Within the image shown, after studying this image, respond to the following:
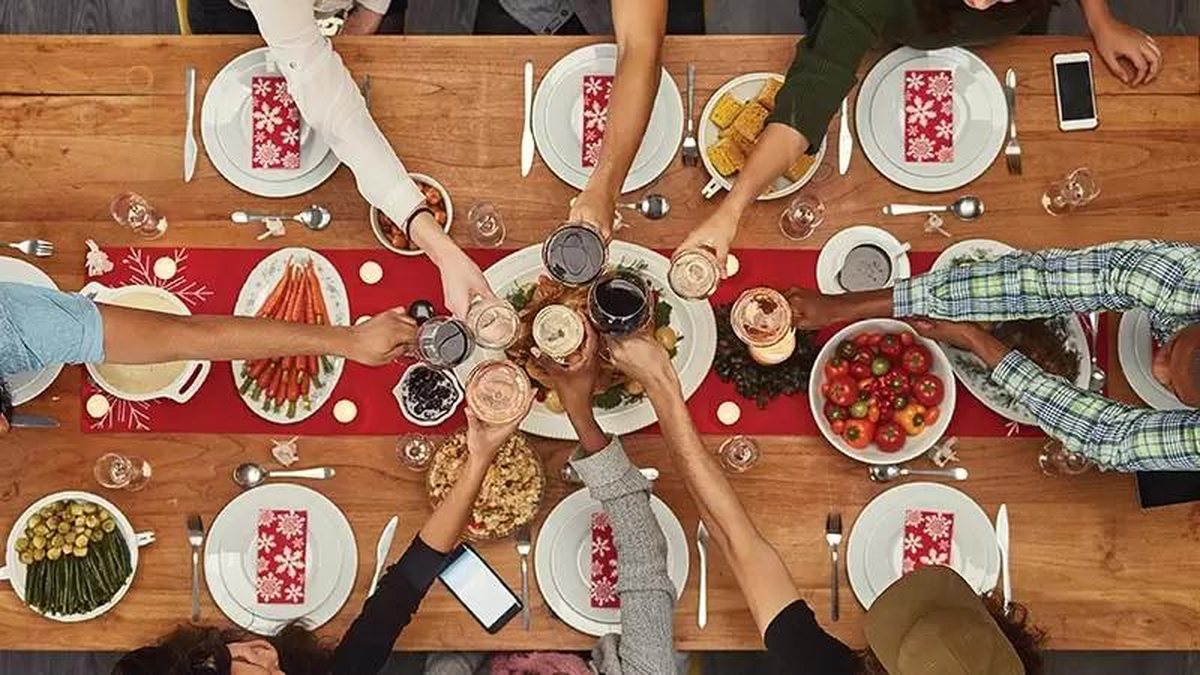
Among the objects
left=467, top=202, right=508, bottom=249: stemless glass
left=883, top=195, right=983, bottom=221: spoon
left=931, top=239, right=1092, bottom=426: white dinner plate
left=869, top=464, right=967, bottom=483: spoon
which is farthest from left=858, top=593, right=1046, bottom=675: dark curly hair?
left=467, top=202, right=508, bottom=249: stemless glass

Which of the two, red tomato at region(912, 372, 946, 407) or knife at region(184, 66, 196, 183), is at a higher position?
knife at region(184, 66, 196, 183)

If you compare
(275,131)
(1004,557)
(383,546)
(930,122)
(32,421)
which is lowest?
(1004,557)

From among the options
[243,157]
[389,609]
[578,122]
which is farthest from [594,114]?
[389,609]

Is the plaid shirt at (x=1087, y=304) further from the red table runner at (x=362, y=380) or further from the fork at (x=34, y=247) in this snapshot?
the fork at (x=34, y=247)

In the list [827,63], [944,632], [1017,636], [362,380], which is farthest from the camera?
[362,380]

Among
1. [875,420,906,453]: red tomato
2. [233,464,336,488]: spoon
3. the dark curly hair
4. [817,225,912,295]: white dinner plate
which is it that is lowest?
the dark curly hair

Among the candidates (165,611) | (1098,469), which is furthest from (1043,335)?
(165,611)

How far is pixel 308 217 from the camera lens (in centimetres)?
206

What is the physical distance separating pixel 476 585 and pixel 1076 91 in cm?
151

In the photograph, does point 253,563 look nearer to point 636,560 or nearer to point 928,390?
point 636,560

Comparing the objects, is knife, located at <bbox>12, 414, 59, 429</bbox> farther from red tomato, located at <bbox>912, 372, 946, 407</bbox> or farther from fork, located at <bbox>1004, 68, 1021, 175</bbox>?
fork, located at <bbox>1004, 68, 1021, 175</bbox>

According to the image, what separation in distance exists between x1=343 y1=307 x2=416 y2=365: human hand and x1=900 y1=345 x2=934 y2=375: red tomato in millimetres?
921

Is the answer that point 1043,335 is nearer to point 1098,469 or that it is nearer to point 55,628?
point 1098,469

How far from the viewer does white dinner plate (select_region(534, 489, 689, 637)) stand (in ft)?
6.68
